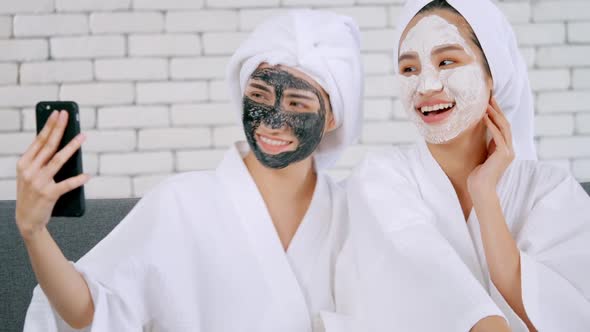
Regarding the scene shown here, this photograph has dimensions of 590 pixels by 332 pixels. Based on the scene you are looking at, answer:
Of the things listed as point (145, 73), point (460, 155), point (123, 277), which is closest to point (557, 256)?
point (460, 155)

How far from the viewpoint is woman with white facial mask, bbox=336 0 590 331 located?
1.24m

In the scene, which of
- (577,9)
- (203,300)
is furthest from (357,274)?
(577,9)

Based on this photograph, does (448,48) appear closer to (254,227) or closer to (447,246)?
(447,246)

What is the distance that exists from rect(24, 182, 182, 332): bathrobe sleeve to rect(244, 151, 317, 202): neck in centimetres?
20

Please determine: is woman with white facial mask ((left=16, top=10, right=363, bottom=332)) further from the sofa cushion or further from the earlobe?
the sofa cushion

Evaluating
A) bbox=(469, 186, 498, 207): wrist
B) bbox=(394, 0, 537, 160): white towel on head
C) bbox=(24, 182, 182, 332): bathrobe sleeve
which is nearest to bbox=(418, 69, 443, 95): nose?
bbox=(394, 0, 537, 160): white towel on head

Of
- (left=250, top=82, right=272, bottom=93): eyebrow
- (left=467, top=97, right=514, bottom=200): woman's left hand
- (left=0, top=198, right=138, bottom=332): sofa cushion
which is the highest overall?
(left=250, top=82, right=272, bottom=93): eyebrow

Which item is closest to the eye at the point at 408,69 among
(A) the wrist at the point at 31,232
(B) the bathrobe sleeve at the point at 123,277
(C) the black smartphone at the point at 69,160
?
(B) the bathrobe sleeve at the point at 123,277

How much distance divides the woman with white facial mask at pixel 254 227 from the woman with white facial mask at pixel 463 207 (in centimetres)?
11

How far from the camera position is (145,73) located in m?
2.14

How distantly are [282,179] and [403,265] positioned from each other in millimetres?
333

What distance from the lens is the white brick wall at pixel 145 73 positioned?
6.97 ft

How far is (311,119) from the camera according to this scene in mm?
1386

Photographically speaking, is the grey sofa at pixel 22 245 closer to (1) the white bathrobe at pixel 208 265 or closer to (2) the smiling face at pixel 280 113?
(1) the white bathrobe at pixel 208 265
